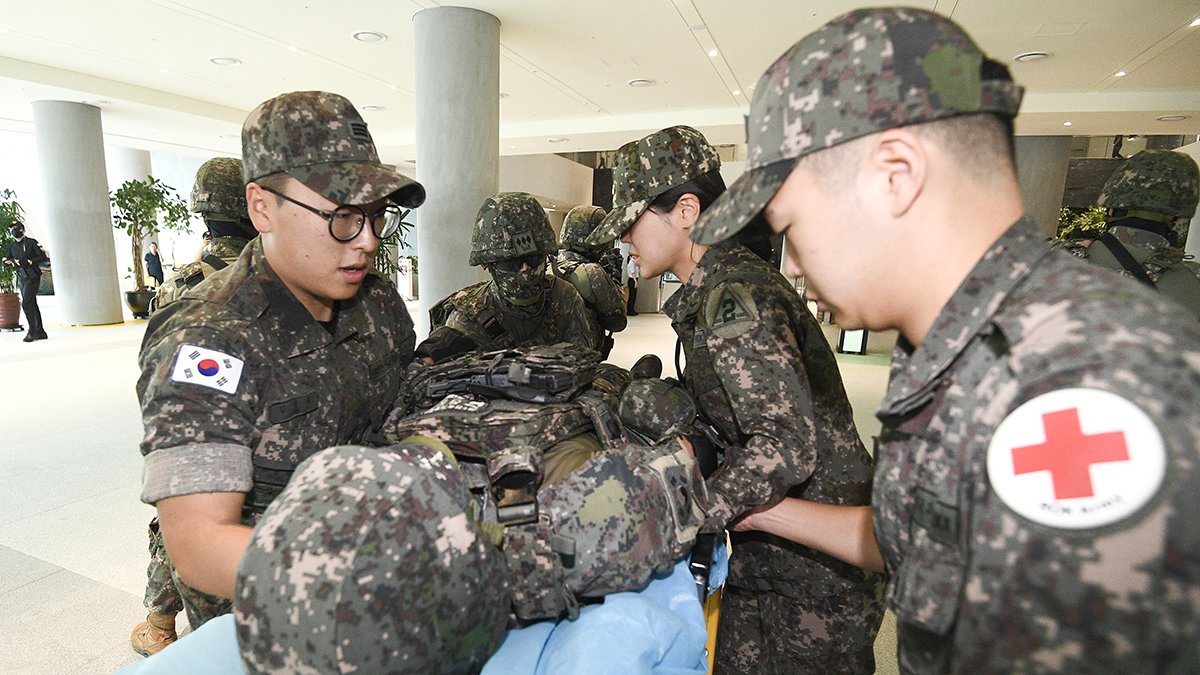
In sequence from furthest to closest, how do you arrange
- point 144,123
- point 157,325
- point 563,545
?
point 144,123 < point 157,325 < point 563,545

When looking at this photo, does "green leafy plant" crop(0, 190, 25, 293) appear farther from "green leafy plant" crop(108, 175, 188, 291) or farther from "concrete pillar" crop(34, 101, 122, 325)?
"green leafy plant" crop(108, 175, 188, 291)

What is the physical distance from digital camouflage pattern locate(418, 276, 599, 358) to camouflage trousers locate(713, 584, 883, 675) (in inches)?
68.2

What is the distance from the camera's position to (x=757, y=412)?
1.37m

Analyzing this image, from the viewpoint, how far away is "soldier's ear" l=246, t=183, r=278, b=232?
1.38 metres

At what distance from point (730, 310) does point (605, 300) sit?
2908 mm

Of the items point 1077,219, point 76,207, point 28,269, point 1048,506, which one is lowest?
point 28,269

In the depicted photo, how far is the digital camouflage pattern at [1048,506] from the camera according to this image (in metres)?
0.49

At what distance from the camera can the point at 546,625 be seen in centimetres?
107

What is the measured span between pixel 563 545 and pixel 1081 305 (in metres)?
0.79

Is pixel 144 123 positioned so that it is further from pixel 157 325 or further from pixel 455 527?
pixel 455 527

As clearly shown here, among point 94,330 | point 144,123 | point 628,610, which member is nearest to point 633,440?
point 628,610

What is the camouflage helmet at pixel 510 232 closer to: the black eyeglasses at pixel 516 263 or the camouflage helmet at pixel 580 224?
the black eyeglasses at pixel 516 263

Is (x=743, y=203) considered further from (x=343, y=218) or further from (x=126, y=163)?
(x=126, y=163)

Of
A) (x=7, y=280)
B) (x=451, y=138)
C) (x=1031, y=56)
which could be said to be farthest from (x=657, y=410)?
(x=7, y=280)
